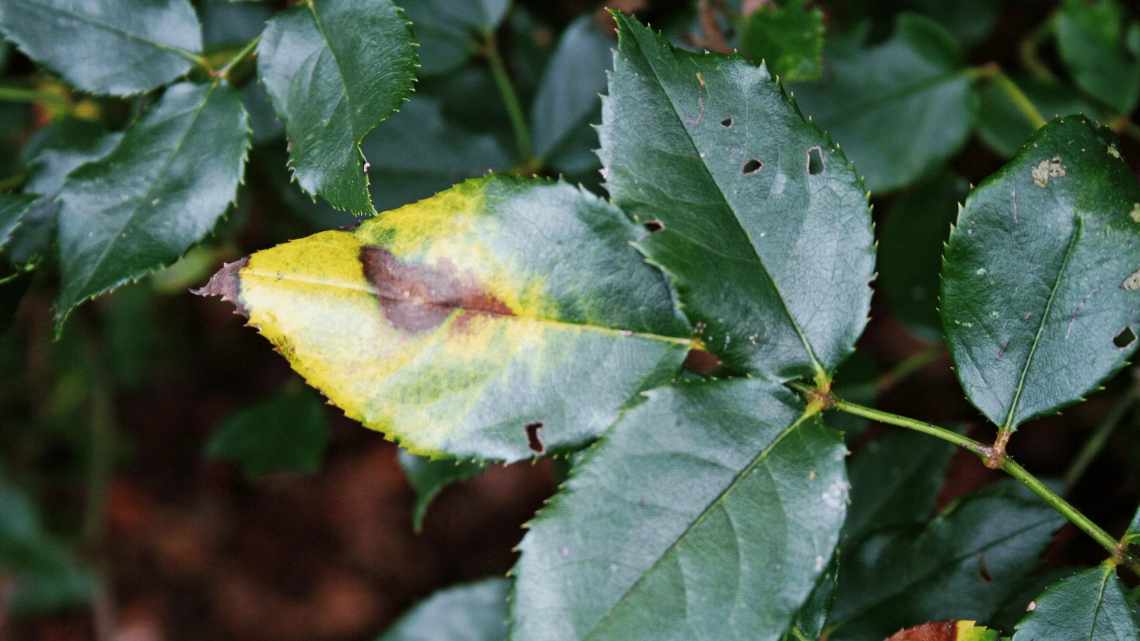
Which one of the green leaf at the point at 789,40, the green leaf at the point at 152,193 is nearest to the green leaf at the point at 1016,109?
the green leaf at the point at 789,40

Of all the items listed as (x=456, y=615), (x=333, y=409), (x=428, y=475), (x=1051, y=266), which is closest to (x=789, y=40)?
(x=1051, y=266)

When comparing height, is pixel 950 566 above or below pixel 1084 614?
below

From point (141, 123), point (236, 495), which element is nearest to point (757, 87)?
point (141, 123)

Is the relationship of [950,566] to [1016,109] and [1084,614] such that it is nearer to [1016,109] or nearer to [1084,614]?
[1084,614]

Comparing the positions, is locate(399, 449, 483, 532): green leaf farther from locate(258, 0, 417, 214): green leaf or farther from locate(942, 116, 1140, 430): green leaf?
locate(942, 116, 1140, 430): green leaf

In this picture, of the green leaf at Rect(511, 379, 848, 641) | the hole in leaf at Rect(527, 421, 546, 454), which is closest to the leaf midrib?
the green leaf at Rect(511, 379, 848, 641)

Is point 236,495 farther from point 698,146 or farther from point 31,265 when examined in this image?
point 698,146

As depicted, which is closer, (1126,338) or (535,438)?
(535,438)
